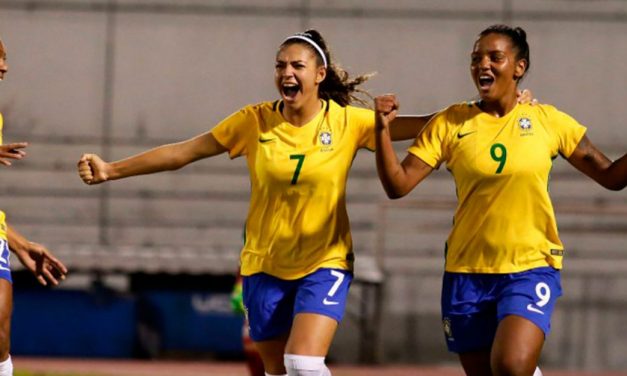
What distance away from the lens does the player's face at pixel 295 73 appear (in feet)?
25.3

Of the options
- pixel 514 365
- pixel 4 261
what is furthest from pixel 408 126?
pixel 4 261

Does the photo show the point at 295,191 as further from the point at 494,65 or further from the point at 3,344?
the point at 3,344

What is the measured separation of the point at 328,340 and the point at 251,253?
2.16ft

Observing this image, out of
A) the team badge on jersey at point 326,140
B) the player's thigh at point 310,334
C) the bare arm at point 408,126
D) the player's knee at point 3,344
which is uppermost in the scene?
the bare arm at point 408,126

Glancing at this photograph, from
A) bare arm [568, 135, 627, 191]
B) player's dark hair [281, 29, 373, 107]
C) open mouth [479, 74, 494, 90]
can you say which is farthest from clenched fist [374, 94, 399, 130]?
bare arm [568, 135, 627, 191]

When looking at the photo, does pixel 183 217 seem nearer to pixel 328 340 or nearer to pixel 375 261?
pixel 375 261

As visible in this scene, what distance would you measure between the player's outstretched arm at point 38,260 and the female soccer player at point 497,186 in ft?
6.30

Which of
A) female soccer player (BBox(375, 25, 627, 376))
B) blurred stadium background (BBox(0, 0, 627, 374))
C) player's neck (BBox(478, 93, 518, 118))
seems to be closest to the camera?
female soccer player (BBox(375, 25, 627, 376))

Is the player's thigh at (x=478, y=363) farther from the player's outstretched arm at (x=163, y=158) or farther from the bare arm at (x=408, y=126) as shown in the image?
the player's outstretched arm at (x=163, y=158)

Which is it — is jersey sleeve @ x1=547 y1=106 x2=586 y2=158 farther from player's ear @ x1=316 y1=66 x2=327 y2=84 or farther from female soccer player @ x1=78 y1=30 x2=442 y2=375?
player's ear @ x1=316 y1=66 x2=327 y2=84

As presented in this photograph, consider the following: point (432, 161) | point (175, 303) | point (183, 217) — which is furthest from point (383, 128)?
point (183, 217)

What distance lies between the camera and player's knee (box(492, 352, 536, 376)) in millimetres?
7012

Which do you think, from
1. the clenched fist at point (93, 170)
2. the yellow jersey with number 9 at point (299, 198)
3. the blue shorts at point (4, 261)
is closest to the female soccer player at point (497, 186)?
the yellow jersey with number 9 at point (299, 198)

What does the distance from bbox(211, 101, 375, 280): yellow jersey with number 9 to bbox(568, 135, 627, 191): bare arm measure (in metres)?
1.17
